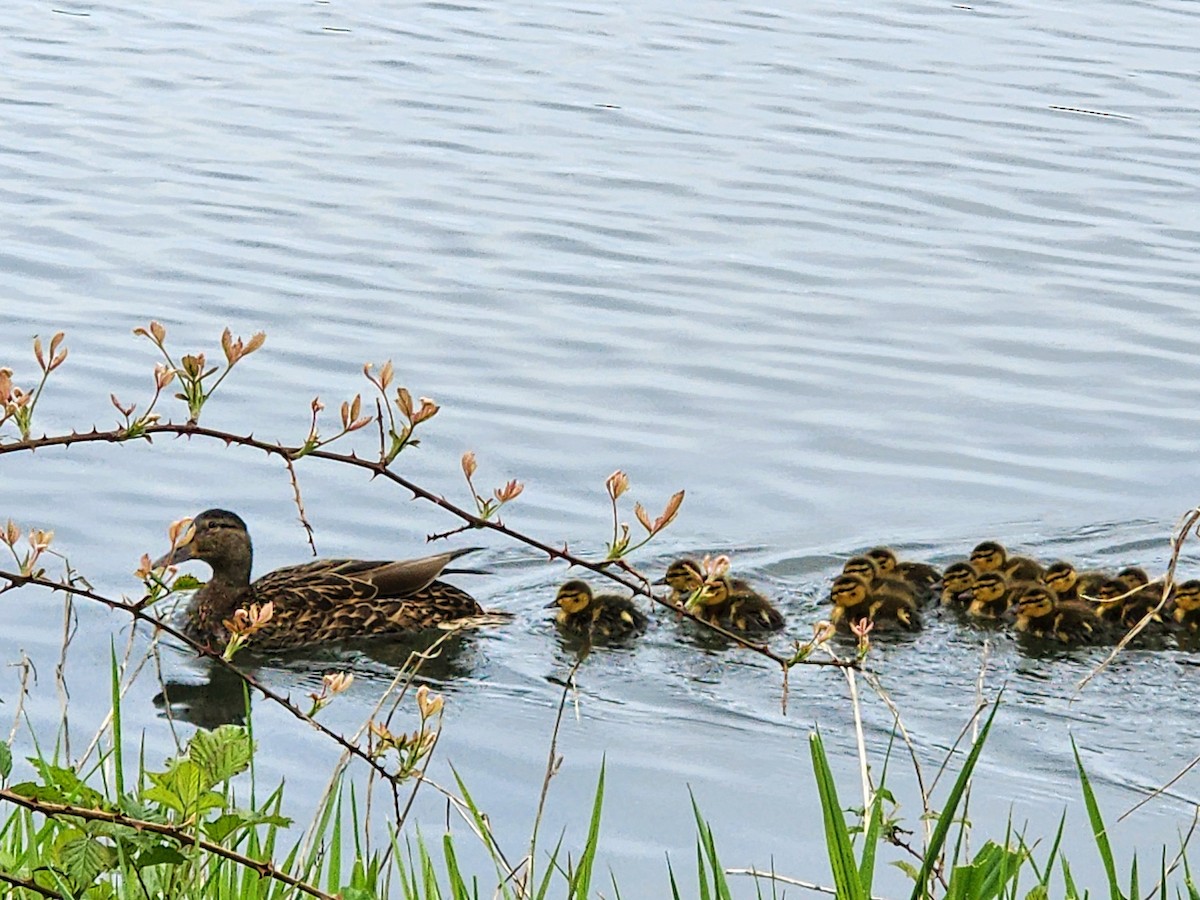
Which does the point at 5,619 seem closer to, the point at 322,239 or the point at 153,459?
the point at 153,459

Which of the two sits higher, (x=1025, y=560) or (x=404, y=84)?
(x=404, y=84)

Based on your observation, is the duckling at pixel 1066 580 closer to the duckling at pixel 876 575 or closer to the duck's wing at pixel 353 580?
the duckling at pixel 876 575

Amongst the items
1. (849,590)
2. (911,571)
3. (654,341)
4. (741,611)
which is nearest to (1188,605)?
(911,571)

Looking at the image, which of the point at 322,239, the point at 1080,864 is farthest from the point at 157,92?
the point at 1080,864

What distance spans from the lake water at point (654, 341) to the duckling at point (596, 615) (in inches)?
3.2

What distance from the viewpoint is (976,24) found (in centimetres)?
1566

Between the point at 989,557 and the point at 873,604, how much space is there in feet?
1.82

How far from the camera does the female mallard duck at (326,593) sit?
5844 millimetres

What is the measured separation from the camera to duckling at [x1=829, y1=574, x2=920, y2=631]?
18.2 ft

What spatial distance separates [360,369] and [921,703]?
2.86m

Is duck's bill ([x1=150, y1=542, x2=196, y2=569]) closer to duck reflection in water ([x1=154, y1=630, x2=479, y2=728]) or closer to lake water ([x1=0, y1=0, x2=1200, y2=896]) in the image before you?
lake water ([x1=0, y1=0, x2=1200, y2=896])

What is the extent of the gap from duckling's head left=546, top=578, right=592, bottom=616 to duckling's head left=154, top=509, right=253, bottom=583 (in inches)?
34.6

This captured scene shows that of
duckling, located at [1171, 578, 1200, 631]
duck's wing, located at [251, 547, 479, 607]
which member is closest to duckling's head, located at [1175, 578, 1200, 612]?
duckling, located at [1171, 578, 1200, 631]

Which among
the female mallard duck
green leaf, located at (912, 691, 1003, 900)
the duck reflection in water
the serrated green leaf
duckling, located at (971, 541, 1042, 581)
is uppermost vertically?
green leaf, located at (912, 691, 1003, 900)
